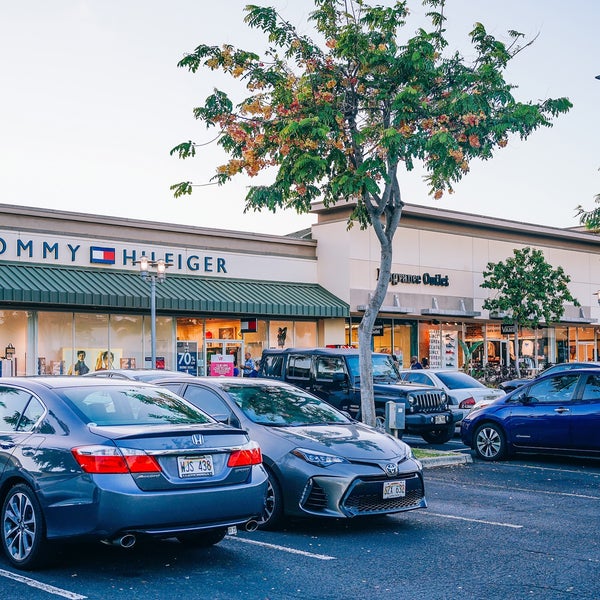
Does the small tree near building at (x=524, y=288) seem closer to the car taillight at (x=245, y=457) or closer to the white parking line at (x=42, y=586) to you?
the car taillight at (x=245, y=457)

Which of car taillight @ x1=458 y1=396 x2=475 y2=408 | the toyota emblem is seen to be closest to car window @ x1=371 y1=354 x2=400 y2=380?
car taillight @ x1=458 y1=396 x2=475 y2=408

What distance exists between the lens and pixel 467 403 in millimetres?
20766

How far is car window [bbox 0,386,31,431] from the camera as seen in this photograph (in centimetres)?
785

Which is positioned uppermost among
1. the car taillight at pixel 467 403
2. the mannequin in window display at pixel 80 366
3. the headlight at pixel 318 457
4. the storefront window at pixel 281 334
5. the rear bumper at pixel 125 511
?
the storefront window at pixel 281 334

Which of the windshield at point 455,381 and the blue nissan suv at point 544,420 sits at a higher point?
the windshield at point 455,381

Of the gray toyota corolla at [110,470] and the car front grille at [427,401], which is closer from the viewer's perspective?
the gray toyota corolla at [110,470]

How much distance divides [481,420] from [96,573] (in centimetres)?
1006

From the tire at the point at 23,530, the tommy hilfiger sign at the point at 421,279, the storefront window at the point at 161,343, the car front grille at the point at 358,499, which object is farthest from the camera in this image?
the tommy hilfiger sign at the point at 421,279

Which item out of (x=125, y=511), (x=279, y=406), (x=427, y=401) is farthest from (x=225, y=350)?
(x=125, y=511)

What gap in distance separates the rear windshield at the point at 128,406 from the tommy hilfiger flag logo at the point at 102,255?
2140 cm

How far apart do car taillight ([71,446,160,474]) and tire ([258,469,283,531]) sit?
2.46 m

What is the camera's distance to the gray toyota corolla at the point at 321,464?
29.6 feet

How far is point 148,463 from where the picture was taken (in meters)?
7.01

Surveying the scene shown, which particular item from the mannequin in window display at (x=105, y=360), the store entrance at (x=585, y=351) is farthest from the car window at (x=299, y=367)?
the store entrance at (x=585, y=351)
